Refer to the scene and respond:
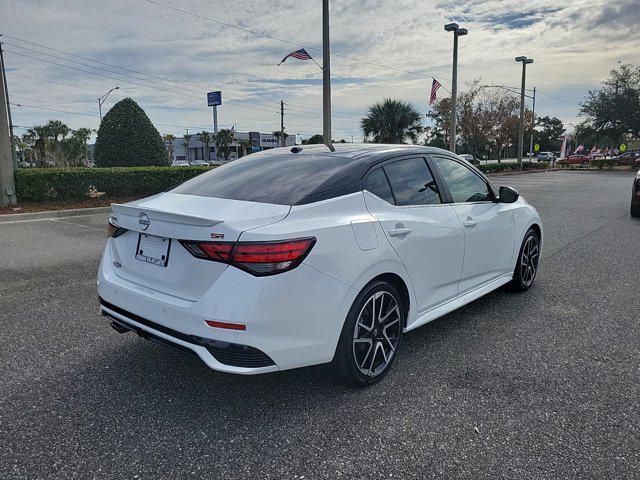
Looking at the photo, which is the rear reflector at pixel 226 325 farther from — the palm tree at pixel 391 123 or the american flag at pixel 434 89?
the palm tree at pixel 391 123

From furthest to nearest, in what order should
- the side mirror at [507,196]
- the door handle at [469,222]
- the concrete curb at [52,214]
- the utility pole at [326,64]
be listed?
the utility pole at [326,64] → the concrete curb at [52,214] → the side mirror at [507,196] → the door handle at [469,222]

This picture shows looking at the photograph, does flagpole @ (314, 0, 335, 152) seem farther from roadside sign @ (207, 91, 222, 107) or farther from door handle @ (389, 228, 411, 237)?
door handle @ (389, 228, 411, 237)

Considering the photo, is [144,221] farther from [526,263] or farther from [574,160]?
[574,160]

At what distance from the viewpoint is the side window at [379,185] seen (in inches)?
131

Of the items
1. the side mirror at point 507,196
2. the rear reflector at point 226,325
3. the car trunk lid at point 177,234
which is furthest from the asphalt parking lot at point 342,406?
the side mirror at point 507,196

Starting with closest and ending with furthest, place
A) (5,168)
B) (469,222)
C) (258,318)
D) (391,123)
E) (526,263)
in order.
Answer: (258,318) < (469,222) < (526,263) < (5,168) < (391,123)

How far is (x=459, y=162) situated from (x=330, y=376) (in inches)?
88.4

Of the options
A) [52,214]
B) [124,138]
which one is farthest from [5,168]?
[124,138]

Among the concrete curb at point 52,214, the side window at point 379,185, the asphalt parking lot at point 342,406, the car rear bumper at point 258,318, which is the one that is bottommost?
the asphalt parking lot at point 342,406

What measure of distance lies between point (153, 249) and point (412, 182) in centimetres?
187

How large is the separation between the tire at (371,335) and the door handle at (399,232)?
31 centimetres

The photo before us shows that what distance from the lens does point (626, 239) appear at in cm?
848

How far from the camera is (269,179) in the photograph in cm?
338

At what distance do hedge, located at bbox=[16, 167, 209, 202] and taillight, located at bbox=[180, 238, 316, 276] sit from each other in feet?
34.2
